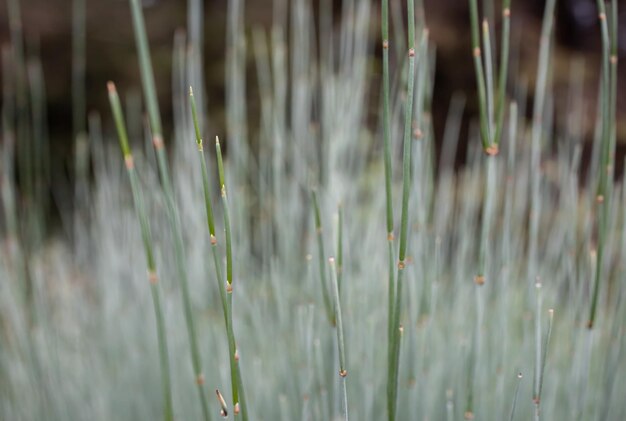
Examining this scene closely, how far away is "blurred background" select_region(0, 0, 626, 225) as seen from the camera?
3.04m

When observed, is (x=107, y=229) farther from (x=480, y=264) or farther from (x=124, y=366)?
(x=480, y=264)

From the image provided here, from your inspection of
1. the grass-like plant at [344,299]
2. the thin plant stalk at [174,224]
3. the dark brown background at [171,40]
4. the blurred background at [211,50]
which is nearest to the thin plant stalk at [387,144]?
the grass-like plant at [344,299]

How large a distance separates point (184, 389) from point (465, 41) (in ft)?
8.26

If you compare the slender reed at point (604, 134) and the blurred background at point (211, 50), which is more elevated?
the blurred background at point (211, 50)

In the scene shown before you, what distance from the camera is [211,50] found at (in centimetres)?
328

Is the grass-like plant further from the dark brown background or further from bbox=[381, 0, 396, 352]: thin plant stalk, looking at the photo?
the dark brown background

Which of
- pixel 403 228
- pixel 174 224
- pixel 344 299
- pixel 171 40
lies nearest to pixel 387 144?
pixel 403 228

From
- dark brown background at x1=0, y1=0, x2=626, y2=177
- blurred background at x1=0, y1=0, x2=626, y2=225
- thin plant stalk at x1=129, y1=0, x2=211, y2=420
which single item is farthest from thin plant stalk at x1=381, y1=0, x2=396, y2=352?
dark brown background at x1=0, y1=0, x2=626, y2=177

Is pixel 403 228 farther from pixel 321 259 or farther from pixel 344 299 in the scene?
pixel 344 299

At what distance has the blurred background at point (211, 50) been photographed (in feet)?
9.96

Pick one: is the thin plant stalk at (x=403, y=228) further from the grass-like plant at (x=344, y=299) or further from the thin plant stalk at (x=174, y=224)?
the thin plant stalk at (x=174, y=224)

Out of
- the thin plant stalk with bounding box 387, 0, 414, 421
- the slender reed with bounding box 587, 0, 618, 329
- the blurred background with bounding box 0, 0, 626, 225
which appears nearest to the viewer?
the thin plant stalk with bounding box 387, 0, 414, 421

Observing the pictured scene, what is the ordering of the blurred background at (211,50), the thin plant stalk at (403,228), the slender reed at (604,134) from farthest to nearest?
the blurred background at (211,50) < the slender reed at (604,134) < the thin plant stalk at (403,228)

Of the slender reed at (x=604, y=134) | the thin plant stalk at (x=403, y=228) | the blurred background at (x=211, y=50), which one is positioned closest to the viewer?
the thin plant stalk at (x=403, y=228)
